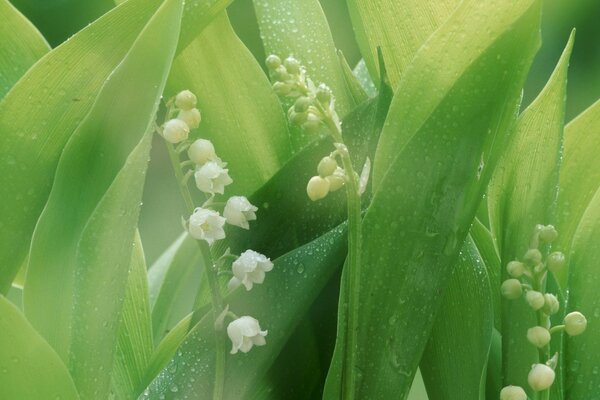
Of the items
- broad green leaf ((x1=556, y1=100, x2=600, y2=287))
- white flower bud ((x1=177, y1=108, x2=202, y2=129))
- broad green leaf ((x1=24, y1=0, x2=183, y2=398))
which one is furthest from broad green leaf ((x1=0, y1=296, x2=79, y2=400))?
broad green leaf ((x1=556, y1=100, x2=600, y2=287))

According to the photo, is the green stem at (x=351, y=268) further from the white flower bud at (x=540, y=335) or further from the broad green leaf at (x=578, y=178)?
the broad green leaf at (x=578, y=178)

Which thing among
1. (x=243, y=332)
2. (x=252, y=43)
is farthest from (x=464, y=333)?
(x=252, y=43)

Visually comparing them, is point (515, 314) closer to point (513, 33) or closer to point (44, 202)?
point (513, 33)

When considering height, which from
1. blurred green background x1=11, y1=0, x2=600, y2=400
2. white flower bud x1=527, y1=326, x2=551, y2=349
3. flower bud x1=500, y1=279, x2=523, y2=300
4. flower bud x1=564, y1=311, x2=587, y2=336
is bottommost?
blurred green background x1=11, y1=0, x2=600, y2=400

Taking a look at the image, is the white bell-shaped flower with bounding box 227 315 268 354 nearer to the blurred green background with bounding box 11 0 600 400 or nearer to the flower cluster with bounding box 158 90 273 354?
the flower cluster with bounding box 158 90 273 354

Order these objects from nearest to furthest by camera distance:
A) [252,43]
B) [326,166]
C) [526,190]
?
[326,166] → [526,190] → [252,43]

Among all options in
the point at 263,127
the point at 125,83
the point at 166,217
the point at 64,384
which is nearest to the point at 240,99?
the point at 263,127

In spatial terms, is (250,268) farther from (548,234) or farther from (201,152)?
(548,234)
